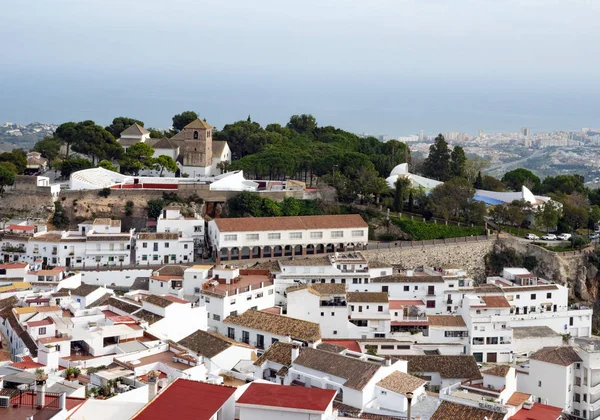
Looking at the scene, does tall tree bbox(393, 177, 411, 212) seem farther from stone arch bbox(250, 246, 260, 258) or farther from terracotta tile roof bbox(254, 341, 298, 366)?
terracotta tile roof bbox(254, 341, 298, 366)

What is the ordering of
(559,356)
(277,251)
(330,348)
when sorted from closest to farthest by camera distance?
(559,356)
(330,348)
(277,251)

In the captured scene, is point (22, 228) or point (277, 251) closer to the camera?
point (22, 228)

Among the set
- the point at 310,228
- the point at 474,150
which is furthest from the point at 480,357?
the point at 474,150

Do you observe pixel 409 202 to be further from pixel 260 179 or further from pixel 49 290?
pixel 49 290

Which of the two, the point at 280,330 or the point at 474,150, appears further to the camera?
the point at 474,150

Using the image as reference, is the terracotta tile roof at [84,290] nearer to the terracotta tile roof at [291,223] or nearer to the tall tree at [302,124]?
the terracotta tile roof at [291,223]

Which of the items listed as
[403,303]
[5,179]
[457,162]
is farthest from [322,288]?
[457,162]

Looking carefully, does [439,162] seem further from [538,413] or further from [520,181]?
[538,413]
